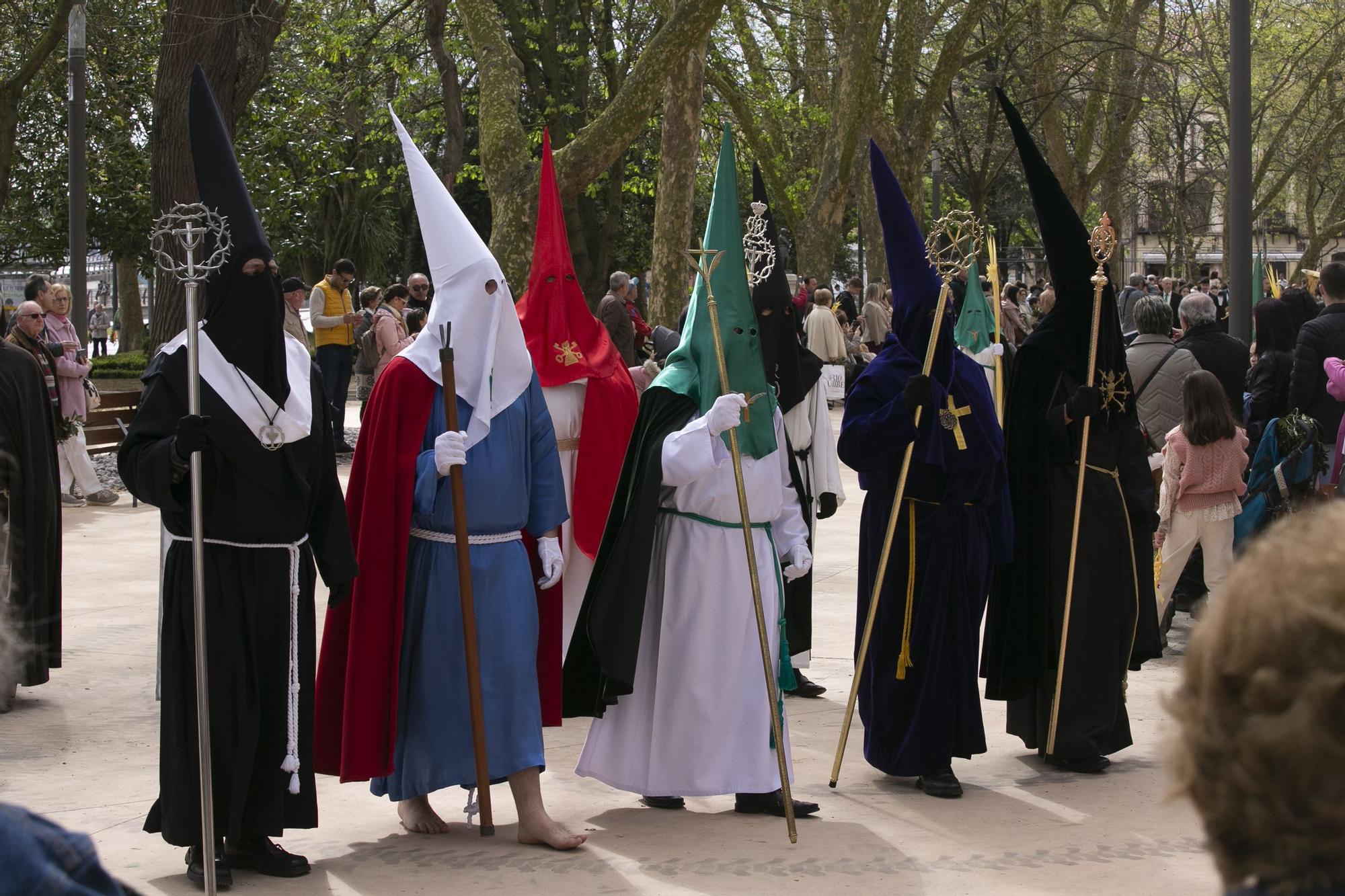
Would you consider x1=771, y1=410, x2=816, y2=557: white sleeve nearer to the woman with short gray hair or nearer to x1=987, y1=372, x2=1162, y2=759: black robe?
x1=987, y1=372, x2=1162, y2=759: black robe

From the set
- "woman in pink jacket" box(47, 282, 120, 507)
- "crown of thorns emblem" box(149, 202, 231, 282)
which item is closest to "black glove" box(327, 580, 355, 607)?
"crown of thorns emblem" box(149, 202, 231, 282)

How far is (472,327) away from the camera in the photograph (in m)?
5.42

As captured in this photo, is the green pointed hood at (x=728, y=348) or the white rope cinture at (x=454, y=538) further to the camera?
the green pointed hood at (x=728, y=348)

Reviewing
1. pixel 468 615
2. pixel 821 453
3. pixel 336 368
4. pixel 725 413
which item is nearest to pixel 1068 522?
pixel 821 453

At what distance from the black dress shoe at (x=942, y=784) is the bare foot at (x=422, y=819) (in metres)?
1.86

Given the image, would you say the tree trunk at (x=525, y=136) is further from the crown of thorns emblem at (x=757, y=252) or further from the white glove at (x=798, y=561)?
the white glove at (x=798, y=561)

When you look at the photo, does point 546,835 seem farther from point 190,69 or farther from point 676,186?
point 676,186

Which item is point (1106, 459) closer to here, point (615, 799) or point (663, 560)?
point (663, 560)

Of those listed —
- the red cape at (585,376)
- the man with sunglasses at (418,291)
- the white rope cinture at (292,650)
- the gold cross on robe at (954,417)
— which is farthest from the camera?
the man with sunglasses at (418,291)

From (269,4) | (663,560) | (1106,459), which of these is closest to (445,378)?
(663,560)

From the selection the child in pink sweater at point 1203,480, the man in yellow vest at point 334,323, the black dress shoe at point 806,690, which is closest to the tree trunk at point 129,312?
the man in yellow vest at point 334,323

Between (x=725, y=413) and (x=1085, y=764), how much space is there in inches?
92.6

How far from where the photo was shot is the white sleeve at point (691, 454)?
545 centimetres

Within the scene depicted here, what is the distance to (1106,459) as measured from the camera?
260 inches
